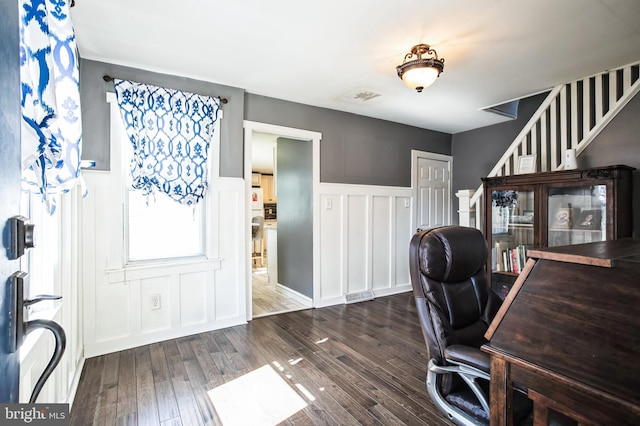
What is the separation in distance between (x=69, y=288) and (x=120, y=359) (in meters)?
0.85

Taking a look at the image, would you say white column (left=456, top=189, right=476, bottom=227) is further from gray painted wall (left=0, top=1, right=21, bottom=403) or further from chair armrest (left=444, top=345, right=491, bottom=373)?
gray painted wall (left=0, top=1, right=21, bottom=403)

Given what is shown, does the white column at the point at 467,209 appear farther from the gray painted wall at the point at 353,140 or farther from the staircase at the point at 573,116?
the gray painted wall at the point at 353,140

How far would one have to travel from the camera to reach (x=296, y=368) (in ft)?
7.87

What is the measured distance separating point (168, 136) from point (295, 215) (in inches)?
76.7

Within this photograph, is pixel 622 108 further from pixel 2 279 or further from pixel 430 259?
pixel 2 279

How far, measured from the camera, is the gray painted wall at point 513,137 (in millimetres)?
2797

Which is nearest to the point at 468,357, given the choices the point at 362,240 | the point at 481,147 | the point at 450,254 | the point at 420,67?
the point at 450,254

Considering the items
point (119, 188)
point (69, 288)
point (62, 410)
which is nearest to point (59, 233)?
point (69, 288)

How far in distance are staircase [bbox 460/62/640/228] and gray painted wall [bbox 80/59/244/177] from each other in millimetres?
3067

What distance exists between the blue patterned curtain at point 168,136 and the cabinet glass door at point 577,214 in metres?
3.50

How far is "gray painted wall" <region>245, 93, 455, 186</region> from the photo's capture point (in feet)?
11.9

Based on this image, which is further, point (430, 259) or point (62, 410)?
point (430, 259)

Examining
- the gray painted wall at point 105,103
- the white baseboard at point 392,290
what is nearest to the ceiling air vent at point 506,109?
the white baseboard at point 392,290

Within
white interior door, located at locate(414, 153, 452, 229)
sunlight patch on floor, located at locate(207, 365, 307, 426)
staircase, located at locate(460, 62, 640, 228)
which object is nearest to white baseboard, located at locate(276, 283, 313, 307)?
sunlight patch on floor, located at locate(207, 365, 307, 426)
